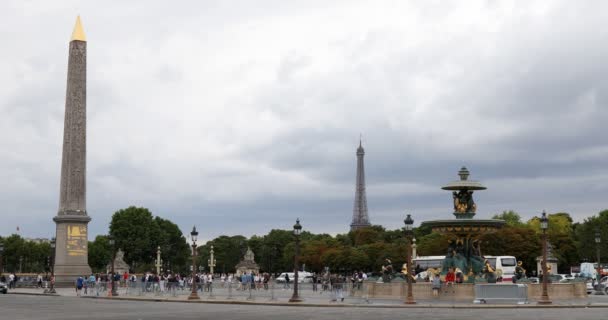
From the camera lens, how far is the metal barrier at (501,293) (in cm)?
3481

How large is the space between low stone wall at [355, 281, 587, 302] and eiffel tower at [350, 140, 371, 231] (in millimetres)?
139148

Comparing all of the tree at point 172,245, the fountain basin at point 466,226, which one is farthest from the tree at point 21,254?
the fountain basin at point 466,226

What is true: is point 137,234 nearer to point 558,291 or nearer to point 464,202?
point 464,202

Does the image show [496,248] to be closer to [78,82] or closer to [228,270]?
[78,82]

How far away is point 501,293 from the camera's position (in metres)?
34.9

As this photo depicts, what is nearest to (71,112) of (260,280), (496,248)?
(260,280)

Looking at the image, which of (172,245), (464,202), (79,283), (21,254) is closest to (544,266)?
(464,202)

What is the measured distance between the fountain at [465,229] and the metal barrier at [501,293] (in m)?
5.85

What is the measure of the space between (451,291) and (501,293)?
3.21 m

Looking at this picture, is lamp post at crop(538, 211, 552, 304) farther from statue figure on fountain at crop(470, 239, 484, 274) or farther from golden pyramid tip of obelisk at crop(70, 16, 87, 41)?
golden pyramid tip of obelisk at crop(70, 16, 87, 41)

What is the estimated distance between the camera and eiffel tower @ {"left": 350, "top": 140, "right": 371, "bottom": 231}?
7156 inches

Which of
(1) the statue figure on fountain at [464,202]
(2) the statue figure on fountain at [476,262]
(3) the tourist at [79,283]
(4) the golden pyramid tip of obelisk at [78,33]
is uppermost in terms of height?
(4) the golden pyramid tip of obelisk at [78,33]

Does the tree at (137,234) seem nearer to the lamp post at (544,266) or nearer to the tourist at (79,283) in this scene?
the tourist at (79,283)

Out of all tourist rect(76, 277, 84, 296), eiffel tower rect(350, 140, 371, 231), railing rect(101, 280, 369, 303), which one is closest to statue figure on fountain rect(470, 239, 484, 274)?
railing rect(101, 280, 369, 303)
